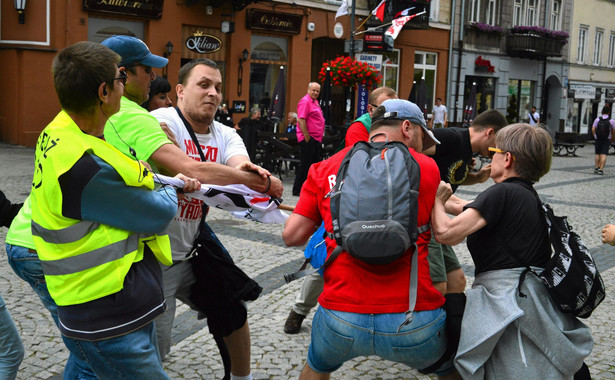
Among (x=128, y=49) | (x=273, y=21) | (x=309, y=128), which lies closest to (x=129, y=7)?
(x=273, y=21)

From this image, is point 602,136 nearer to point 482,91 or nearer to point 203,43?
point 203,43

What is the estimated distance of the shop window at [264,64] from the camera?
23.2 meters

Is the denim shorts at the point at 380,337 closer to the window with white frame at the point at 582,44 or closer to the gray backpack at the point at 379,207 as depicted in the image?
the gray backpack at the point at 379,207

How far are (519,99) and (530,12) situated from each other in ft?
14.0

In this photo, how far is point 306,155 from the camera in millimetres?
12359

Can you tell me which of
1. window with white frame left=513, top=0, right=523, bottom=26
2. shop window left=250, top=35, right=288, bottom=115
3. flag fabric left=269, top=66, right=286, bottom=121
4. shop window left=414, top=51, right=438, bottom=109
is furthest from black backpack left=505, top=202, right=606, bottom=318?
window with white frame left=513, top=0, right=523, bottom=26

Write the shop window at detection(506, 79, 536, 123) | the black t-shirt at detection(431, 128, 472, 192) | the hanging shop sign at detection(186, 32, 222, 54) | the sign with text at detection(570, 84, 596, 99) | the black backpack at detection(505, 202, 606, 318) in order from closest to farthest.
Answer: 1. the black backpack at detection(505, 202, 606, 318)
2. the black t-shirt at detection(431, 128, 472, 192)
3. the hanging shop sign at detection(186, 32, 222, 54)
4. the shop window at detection(506, 79, 536, 123)
5. the sign with text at detection(570, 84, 596, 99)

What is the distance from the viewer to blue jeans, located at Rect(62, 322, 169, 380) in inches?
95.8

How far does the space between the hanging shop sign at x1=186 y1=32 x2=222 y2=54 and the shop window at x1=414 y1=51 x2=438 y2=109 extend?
1044 cm

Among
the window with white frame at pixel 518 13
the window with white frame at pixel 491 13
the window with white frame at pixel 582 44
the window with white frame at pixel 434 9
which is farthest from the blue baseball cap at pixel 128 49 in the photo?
the window with white frame at pixel 582 44

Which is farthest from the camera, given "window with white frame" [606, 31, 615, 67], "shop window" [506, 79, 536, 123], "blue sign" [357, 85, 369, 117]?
"window with white frame" [606, 31, 615, 67]

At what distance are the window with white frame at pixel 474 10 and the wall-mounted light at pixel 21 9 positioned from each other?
788 inches

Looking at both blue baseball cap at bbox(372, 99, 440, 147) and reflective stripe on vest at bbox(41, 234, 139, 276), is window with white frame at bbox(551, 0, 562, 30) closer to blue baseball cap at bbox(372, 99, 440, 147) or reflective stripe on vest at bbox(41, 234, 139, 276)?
blue baseball cap at bbox(372, 99, 440, 147)

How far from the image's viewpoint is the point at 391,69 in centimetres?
2817
